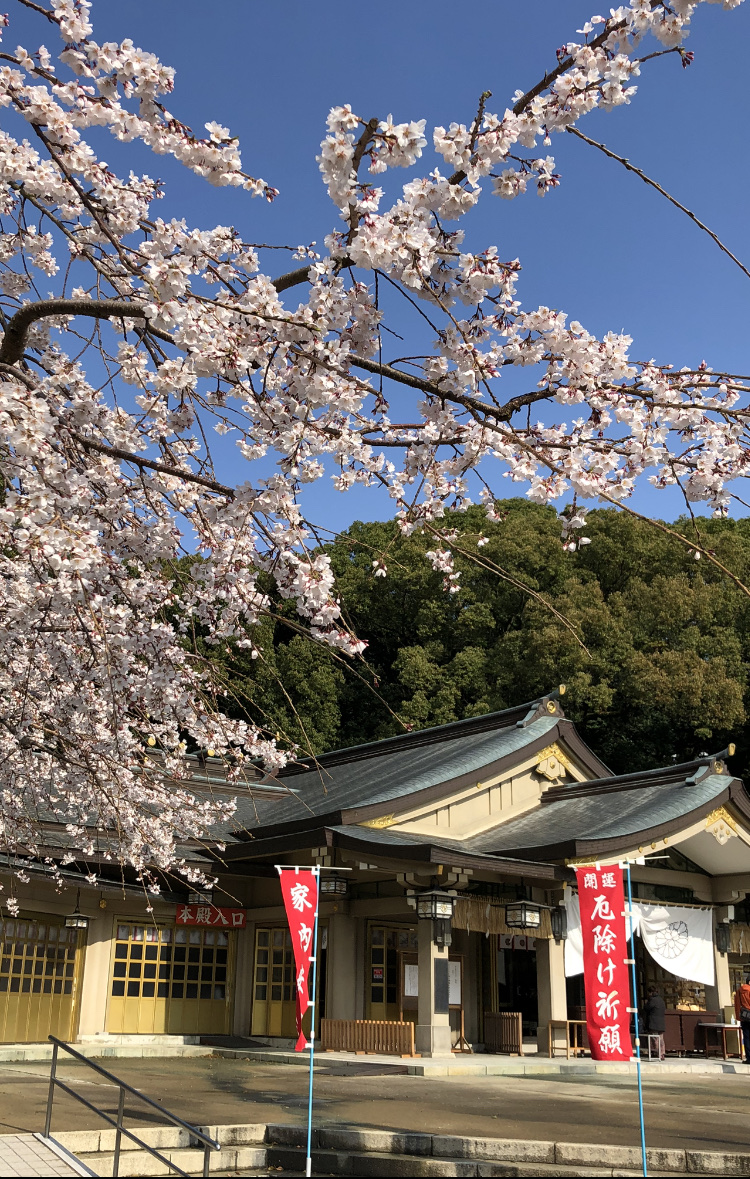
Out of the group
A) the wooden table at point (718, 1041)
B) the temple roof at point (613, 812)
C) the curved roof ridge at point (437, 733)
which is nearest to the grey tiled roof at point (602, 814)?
the temple roof at point (613, 812)

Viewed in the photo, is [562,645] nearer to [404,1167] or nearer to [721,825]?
[721,825]

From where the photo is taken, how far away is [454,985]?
17094mm

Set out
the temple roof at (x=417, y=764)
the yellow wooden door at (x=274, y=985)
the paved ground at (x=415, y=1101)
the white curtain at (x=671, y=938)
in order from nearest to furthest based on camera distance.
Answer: the paved ground at (x=415, y=1101), the white curtain at (x=671, y=938), the temple roof at (x=417, y=764), the yellow wooden door at (x=274, y=985)

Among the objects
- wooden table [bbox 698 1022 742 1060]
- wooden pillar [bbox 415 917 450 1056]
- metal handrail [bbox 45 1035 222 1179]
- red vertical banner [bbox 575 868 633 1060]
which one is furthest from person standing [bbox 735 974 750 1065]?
metal handrail [bbox 45 1035 222 1179]

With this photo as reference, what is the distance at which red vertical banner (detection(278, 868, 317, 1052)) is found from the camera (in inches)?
364

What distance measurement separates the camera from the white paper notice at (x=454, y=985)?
55.7 feet

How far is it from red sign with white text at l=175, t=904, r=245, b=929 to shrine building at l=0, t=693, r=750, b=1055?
0.13 feet

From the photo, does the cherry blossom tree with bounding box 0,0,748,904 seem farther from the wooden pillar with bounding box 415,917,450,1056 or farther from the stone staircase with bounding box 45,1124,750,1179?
the wooden pillar with bounding box 415,917,450,1056

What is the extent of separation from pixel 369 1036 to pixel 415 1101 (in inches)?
197

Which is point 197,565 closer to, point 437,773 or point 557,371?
point 557,371

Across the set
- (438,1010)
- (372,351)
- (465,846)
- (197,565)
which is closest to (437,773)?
(465,846)

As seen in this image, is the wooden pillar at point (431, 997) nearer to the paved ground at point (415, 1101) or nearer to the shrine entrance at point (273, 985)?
the paved ground at point (415, 1101)

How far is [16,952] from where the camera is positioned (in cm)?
1562

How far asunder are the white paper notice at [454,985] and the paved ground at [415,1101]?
3.20 m
